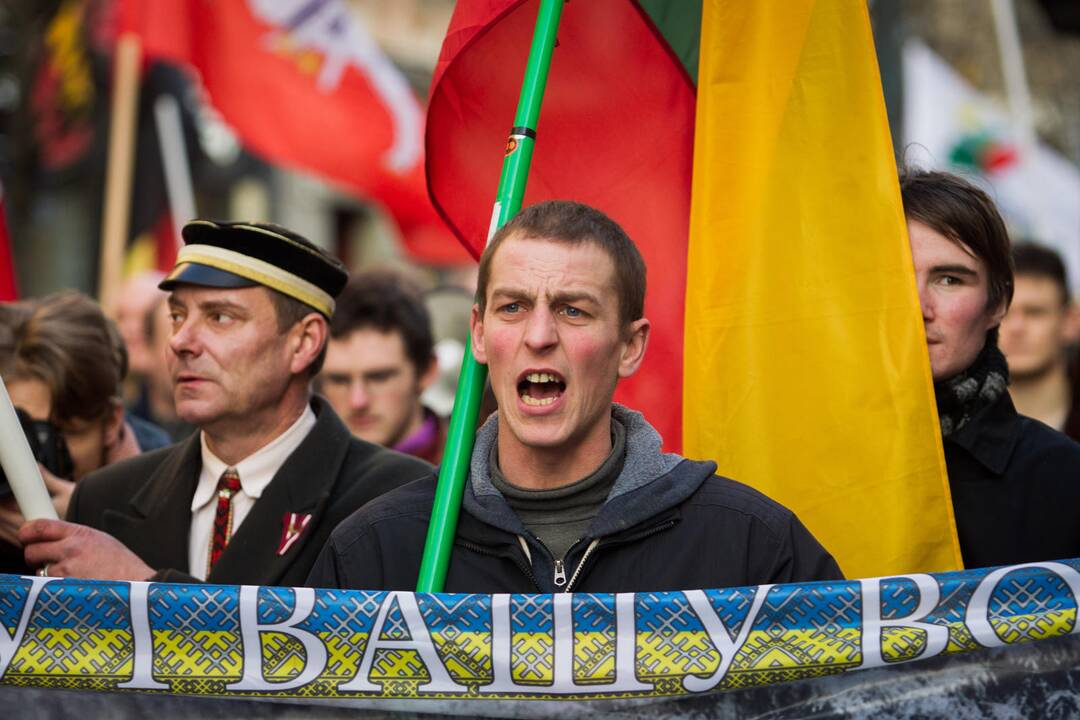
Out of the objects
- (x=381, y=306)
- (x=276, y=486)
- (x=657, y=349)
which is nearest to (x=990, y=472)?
Result: (x=657, y=349)

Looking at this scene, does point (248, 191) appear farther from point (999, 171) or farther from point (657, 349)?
point (657, 349)

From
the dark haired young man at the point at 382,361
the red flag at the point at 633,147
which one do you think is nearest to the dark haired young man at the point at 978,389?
the red flag at the point at 633,147

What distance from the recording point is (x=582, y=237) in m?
2.96

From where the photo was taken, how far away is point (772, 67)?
3529mm

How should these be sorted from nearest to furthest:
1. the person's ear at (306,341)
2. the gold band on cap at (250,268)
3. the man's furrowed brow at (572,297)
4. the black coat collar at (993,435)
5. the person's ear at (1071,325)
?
the man's furrowed brow at (572,297) < the black coat collar at (993,435) < the gold band on cap at (250,268) < the person's ear at (306,341) < the person's ear at (1071,325)

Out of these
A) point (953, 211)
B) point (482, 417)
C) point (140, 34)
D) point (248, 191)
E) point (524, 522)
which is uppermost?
point (248, 191)

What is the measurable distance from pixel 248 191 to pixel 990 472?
72.6 ft

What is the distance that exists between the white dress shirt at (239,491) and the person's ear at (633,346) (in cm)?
130

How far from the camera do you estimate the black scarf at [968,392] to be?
3508 millimetres

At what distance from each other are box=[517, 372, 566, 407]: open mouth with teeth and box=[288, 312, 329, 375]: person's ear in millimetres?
1332

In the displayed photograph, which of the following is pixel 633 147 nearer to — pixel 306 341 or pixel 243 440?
pixel 306 341

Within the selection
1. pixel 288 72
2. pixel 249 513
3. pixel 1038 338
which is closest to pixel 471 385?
pixel 249 513

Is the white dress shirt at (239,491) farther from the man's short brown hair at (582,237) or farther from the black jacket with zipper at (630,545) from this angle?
the man's short brown hair at (582,237)

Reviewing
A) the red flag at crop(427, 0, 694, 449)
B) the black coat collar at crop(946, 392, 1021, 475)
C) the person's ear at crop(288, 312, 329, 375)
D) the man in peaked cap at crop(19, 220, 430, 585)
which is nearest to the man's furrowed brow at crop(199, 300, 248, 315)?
the man in peaked cap at crop(19, 220, 430, 585)
